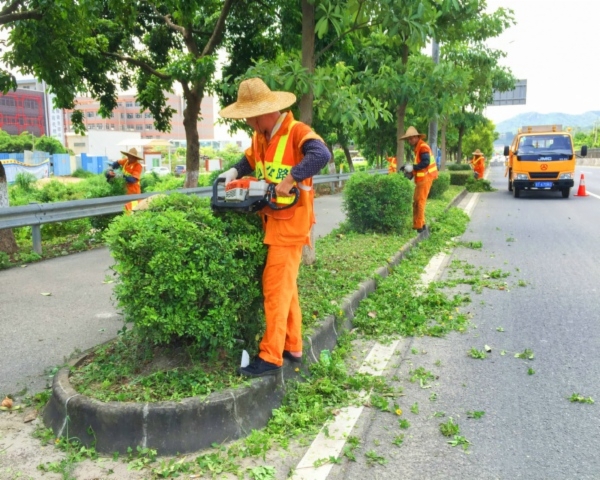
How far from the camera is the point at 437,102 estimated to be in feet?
32.1

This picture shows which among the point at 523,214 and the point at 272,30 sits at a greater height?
the point at 272,30

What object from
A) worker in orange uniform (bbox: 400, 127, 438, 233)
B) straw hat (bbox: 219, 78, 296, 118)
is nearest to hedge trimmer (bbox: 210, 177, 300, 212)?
Result: straw hat (bbox: 219, 78, 296, 118)

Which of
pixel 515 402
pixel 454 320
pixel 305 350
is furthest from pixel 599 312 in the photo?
pixel 305 350

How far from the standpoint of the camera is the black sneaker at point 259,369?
336 cm

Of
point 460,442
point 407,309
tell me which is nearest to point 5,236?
point 407,309

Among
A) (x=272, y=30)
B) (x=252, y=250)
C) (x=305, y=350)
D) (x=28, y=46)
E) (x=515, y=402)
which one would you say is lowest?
(x=515, y=402)

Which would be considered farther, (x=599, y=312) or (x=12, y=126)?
(x=12, y=126)

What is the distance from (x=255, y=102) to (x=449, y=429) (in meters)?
2.31

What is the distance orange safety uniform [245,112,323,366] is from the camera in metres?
3.45

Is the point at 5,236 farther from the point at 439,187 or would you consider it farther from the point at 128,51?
the point at 439,187

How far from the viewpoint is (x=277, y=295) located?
11.3ft

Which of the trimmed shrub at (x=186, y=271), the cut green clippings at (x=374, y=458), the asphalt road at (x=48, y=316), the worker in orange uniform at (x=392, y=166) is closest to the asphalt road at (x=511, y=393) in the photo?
the cut green clippings at (x=374, y=458)

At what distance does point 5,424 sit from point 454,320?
12.5 feet

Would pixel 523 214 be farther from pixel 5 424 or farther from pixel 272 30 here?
pixel 5 424
